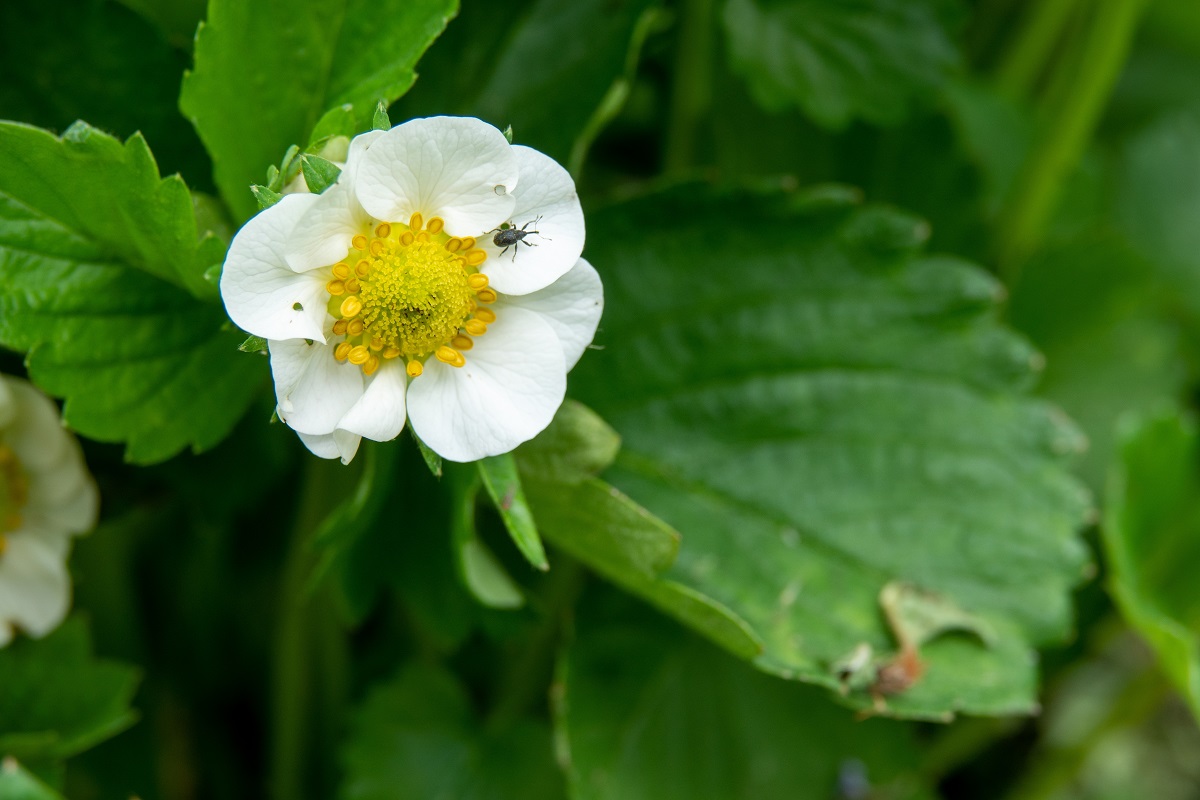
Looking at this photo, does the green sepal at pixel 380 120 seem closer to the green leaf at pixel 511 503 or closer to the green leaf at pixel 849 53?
the green leaf at pixel 511 503

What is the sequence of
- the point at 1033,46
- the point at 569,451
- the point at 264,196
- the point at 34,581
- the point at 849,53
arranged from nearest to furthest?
the point at 264,196 → the point at 569,451 → the point at 34,581 → the point at 849,53 → the point at 1033,46

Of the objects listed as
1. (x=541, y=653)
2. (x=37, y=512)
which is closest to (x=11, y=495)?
(x=37, y=512)

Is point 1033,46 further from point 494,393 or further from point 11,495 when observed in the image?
point 11,495

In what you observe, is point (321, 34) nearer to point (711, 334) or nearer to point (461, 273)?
point (461, 273)

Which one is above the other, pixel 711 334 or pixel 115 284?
pixel 115 284

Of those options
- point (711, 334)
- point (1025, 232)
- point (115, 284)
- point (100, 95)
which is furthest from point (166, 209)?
point (1025, 232)
